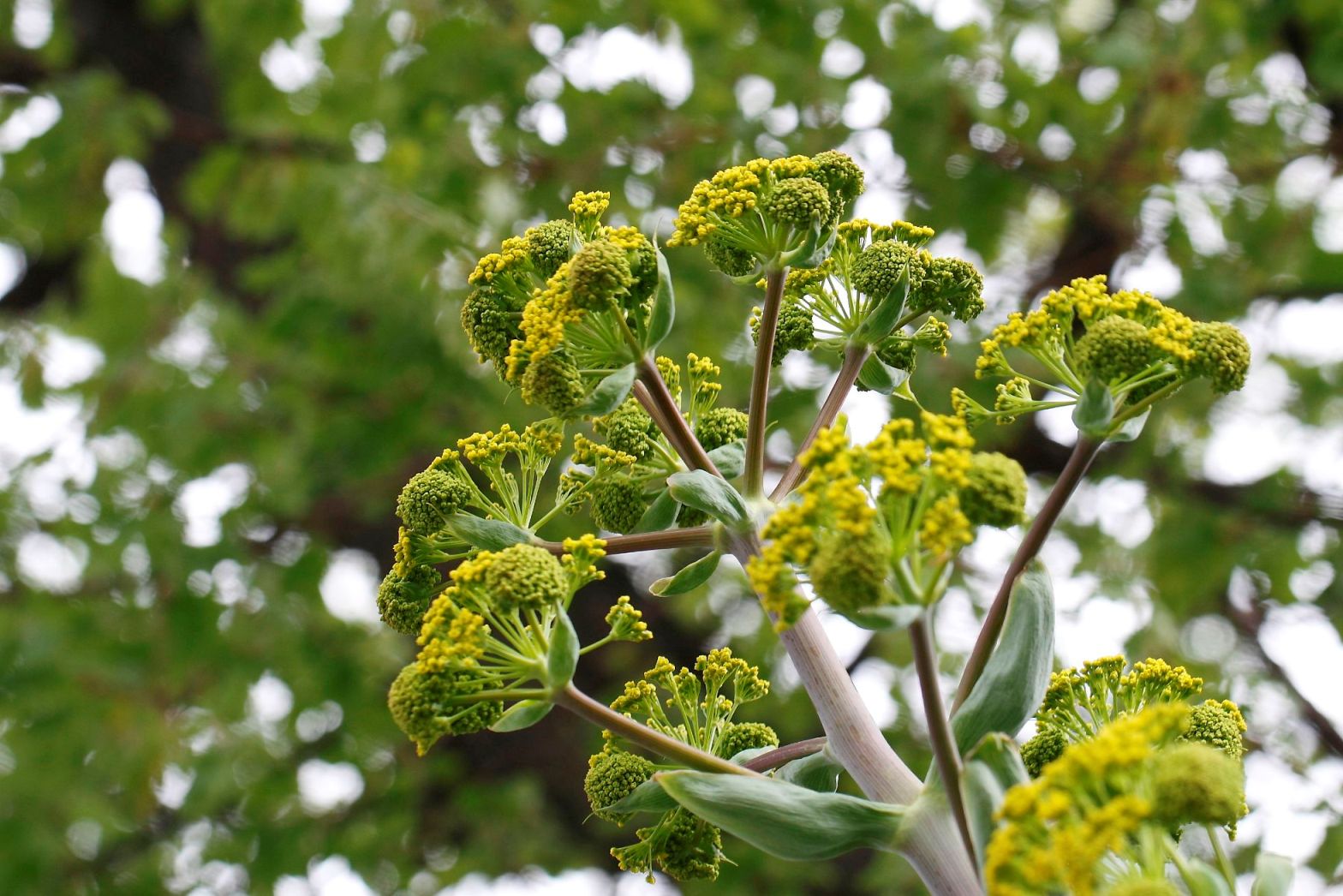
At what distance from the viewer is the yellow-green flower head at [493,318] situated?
3.82ft

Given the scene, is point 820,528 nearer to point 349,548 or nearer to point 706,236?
point 706,236

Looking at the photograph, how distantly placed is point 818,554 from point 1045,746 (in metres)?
0.42

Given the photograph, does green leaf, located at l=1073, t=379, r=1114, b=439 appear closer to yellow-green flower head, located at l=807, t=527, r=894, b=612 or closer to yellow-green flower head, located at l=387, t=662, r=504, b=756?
yellow-green flower head, located at l=807, t=527, r=894, b=612

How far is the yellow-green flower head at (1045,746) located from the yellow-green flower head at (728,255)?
1.72 ft

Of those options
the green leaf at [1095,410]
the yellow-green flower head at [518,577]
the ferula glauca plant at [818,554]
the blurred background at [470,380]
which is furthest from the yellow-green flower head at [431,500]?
the blurred background at [470,380]

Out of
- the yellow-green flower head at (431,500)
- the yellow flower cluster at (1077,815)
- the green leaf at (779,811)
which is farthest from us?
the yellow-green flower head at (431,500)

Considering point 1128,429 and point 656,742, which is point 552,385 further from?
point 1128,429

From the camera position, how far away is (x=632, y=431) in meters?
1.13

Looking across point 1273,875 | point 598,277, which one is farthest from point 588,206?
point 1273,875

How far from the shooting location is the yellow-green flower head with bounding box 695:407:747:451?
1260 mm

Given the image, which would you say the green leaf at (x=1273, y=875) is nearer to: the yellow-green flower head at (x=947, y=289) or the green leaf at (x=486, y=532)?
the yellow-green flower head at (x=947, y=289)

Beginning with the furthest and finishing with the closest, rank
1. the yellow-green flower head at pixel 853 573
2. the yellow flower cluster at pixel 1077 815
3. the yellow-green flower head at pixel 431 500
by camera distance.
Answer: the yellow-green flower head at pixel 431 500 → the yellow-green flower head at pixel 853 573 → the yellow flower cluster at pixel 1077 815

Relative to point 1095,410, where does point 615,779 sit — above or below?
below

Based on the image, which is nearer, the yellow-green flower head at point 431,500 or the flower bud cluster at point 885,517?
the flower bud cluster at point 885,517
